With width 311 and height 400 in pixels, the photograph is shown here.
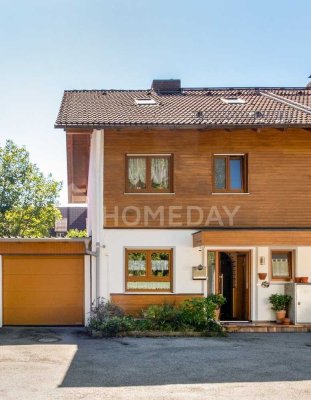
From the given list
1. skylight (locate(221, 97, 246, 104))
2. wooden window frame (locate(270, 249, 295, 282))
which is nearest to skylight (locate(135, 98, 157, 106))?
skylight (locate(221, 97, 246, 104))

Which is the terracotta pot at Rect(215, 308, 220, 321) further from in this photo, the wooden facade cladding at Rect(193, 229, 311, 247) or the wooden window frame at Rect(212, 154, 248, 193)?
the wooden window frame at Rect(212, 154, 248, 193)

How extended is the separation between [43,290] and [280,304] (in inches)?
269

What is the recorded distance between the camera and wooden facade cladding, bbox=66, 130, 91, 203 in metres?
18.4

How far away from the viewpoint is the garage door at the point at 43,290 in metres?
17.2

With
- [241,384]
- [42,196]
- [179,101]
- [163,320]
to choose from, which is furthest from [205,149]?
[42,196]

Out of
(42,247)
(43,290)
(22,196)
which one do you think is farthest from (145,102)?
(22,196)

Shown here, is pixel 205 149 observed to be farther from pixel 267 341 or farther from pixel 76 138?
pixel 267 341

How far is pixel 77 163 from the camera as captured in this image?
2158cm

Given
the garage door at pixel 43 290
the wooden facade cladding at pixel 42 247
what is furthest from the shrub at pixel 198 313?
the wooden facade cladding at pixel 42 247

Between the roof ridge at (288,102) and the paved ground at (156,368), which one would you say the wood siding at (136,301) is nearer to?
the paved ground at (156,368)

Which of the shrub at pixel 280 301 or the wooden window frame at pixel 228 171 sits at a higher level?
the wooden window frame at pixel 228 171

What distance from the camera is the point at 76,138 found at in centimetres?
1848

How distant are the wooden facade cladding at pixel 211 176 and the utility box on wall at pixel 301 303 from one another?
179 centimetres

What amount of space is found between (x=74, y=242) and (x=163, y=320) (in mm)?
3736
